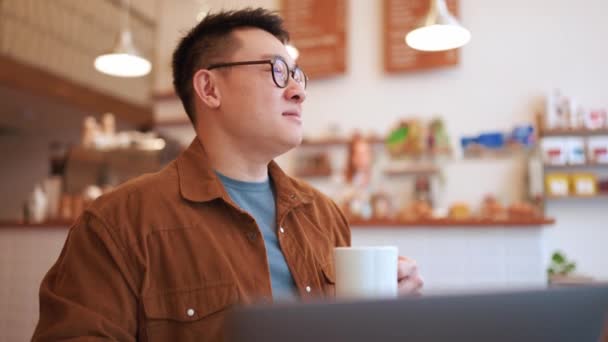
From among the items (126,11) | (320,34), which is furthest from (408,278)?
(126,11)

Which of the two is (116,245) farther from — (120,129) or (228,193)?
(120,129)

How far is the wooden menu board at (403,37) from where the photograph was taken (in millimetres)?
4926

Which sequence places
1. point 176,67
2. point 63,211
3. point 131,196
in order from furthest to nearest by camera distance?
point 63,211, point 176,67, point 131,196

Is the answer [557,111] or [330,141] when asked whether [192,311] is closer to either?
[330,141]

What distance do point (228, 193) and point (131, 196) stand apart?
0.76 feet

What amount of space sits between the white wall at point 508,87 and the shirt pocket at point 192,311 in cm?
401

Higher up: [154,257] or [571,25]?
[571,25]

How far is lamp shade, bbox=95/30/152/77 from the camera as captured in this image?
10.8 ft

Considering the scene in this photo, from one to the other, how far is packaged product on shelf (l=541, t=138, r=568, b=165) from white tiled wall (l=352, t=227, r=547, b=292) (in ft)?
7.18

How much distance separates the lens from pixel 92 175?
18.0 ft

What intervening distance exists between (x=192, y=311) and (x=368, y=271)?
1.43ft

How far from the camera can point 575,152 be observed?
4.54m

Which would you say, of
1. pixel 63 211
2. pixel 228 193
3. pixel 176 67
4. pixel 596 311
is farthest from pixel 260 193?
pixel 63 211

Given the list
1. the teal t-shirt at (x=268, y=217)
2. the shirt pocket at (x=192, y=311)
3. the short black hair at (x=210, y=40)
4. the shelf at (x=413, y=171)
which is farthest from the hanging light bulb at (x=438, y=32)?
the shelf at (x=413, y=171)
